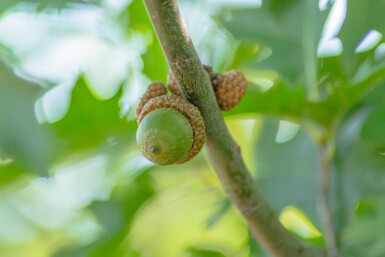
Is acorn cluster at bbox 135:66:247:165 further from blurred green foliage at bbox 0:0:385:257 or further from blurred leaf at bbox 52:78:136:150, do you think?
blurred leaf at bbox 52:78:136:150

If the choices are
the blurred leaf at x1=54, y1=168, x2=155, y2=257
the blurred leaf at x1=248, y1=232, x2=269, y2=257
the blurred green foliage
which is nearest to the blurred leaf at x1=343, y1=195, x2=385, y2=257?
the blurred green foliage

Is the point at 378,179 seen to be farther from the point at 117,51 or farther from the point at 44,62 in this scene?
the point at 44,62

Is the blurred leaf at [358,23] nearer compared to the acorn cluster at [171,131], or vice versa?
the acorn cluster at [171,131]

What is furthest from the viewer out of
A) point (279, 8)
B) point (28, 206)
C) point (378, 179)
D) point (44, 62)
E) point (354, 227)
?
point (28, 206)

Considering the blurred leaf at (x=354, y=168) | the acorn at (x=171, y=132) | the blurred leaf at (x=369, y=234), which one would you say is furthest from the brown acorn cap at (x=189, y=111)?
the blurred leaf at (x=354, y=168)

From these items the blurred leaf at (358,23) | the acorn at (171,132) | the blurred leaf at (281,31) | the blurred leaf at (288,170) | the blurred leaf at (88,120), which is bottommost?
the acorn at (171,132)

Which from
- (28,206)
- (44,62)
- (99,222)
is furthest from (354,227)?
(28,206)

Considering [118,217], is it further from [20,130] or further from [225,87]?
[225,87]

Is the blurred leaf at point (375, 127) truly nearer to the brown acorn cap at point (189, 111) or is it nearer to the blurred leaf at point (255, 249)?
the blurred leaf at point (255, 249)
